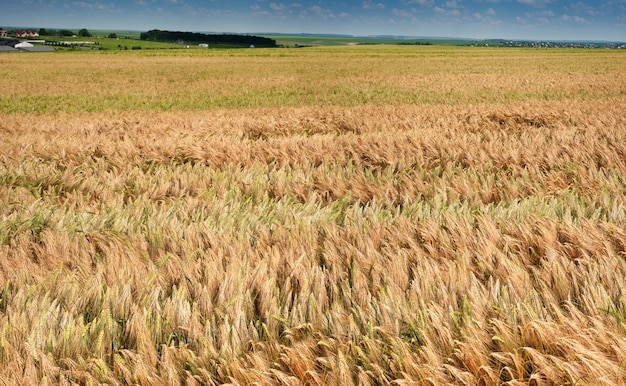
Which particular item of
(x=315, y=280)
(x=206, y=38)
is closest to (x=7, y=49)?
(x=206, y=38)

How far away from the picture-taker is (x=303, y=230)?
2.81 metres

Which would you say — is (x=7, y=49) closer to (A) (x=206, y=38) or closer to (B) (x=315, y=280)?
(A) (x=206, y=38)

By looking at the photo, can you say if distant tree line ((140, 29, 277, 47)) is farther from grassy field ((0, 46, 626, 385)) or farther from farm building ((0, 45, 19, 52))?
grassy field ((0, 46, 626, 385))

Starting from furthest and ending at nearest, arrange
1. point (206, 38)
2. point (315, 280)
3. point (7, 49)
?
point (206, 38), point (7, 49), point (315, 280)

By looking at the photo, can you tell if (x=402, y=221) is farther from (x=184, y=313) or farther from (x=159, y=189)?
(x=159, y=189)

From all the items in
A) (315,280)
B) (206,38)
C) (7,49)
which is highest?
(206,38)

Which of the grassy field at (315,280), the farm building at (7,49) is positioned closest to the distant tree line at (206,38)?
the farm building at (7,49)

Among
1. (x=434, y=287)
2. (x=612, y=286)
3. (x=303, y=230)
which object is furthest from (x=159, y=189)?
(x=612, y=286)

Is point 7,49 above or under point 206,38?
under

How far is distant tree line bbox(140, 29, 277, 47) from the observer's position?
135 m

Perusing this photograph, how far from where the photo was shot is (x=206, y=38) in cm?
14225

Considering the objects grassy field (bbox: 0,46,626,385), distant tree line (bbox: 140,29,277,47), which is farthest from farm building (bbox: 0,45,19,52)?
grassy field (bbox: 0,46,626,385)

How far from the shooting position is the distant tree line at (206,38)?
442 ft

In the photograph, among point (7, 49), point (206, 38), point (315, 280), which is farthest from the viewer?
point (206, 38)
